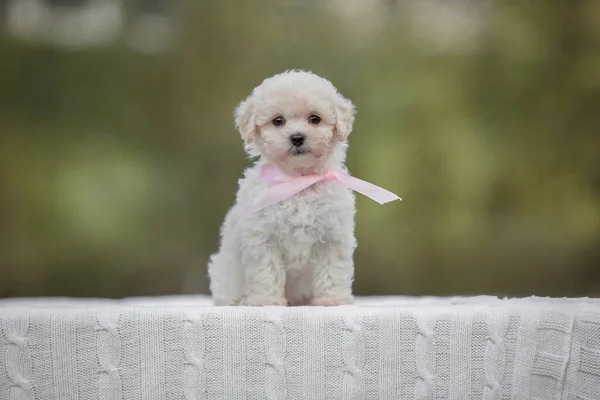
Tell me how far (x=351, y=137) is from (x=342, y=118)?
187cm

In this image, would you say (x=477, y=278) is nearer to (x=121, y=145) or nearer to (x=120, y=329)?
(x=121, y=145)

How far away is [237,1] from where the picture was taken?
3727 millimetres

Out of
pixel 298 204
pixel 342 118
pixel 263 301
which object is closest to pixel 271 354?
pixel 263 301

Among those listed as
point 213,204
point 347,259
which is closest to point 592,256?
point 213,204

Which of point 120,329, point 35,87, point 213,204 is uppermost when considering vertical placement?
point 35,87

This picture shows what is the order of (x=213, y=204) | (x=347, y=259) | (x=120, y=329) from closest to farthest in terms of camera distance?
(x=120, y=329)
(x=347, y=259)
(x=213, y=204)

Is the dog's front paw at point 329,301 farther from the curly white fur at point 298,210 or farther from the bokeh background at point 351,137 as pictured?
the bokeh background at point 351,137

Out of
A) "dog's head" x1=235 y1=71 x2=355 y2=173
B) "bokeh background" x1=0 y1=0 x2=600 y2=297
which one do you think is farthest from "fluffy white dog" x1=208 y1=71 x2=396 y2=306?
"bokeh background" x1=0 y1=0 x2=600 y2=297

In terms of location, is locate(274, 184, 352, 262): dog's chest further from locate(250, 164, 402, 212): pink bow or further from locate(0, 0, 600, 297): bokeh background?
locate(0, 0, 600, 297): bokeh background

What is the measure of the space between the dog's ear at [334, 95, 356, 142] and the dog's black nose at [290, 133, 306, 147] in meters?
0.11

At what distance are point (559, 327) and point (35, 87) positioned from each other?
3127mm

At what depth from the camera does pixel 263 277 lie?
187 centimetres

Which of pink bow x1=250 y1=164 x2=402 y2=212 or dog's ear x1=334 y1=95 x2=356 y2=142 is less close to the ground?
dog's ear x1=334 y1=95 x2=356 y2=142

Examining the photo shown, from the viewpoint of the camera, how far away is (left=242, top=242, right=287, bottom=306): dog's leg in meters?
1.87
